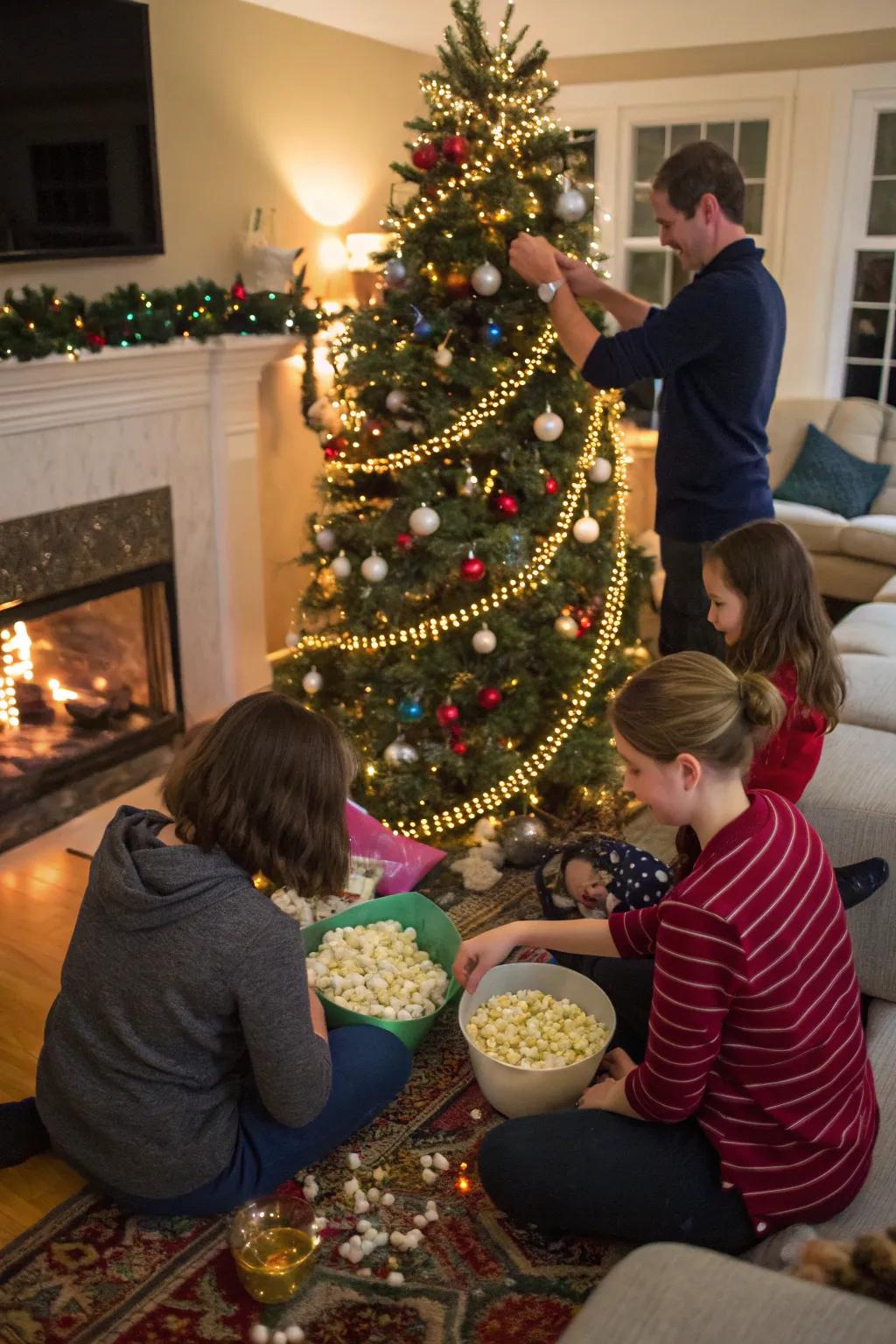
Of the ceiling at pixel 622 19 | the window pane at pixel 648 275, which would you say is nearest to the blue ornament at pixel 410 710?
the ceiling at pixel 622 19

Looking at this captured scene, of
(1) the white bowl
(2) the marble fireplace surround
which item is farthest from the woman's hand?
(2) the marble fireplace surround

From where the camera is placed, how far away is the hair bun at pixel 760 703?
5.28ft

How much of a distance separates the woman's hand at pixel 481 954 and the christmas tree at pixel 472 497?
1.05m

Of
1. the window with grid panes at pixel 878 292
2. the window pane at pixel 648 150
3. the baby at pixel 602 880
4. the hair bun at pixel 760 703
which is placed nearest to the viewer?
the hair bun at pixel 760 703

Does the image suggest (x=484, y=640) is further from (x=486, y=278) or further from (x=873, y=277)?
(x=873, y=277)

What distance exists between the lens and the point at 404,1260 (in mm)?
1812

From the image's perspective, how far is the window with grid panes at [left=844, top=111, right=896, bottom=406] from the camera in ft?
16.8

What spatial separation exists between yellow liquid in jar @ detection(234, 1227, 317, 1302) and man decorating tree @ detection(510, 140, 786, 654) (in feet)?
5.44

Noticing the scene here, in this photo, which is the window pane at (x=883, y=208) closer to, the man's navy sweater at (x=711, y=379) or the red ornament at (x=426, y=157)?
the man's navy sweater at (x=711, y=379)

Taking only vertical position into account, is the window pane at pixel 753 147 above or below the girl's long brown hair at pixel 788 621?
above

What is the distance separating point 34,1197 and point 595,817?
173 cm

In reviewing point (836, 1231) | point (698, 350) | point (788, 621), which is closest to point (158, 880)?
point (836, 1231)

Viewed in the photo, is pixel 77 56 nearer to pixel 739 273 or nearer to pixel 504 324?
pixel 504 324

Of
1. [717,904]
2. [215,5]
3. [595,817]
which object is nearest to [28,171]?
[215,5]
